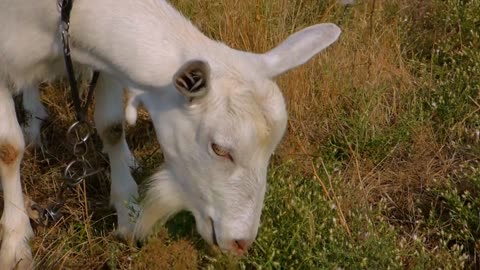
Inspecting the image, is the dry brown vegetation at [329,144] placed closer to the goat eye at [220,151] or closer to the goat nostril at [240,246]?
the goat nostril at [240,246]

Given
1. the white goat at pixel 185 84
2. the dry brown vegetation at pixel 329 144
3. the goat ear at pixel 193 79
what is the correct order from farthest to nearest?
1. the dry brown vegetation at pixel 329 144
2. the white goat at pixel 185 84
3. the goat ear at pixel 193 79

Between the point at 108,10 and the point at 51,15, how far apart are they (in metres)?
0.26

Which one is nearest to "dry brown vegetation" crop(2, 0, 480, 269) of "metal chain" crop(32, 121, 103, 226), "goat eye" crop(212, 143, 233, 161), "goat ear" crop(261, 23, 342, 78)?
"metal chain" crop(32, 121, 103, 226)

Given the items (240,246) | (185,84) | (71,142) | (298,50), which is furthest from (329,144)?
(185,84)

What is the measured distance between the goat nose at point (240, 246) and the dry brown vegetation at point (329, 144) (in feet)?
0.33

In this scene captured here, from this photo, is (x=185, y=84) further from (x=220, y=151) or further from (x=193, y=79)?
(x=220, y=151)

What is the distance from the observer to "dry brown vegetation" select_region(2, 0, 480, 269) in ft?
13.5

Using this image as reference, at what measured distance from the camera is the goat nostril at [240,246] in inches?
137

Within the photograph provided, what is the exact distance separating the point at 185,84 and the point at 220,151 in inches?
11.8

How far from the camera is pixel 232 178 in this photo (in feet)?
11.2

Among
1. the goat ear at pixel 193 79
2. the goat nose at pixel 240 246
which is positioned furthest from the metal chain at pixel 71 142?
the goat nose at pixel 240 246

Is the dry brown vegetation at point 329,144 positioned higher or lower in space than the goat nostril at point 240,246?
lower

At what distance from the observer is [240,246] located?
3.48 m

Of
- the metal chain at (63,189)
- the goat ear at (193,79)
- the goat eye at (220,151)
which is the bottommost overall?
the metal chain at (63,189)
